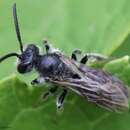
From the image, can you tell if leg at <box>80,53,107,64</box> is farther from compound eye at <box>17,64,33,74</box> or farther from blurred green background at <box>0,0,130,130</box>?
compound eye at <box>17,64,33,74</box>

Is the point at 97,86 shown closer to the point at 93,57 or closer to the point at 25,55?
the point at 93,57

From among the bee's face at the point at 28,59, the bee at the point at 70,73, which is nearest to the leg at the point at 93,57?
the bee at the point at 70,73

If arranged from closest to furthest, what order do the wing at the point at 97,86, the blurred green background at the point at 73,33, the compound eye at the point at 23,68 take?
the blurred green background at the point at 73,33 < the wing at the point at 97,86 < the compound eye at the point at 23,68

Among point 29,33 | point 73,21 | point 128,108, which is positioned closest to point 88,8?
point 73,21

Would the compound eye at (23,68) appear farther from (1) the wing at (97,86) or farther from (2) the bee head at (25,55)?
(1) the wing at (97,86)

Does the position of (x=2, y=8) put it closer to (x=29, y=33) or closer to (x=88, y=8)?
(x=29, y=33)

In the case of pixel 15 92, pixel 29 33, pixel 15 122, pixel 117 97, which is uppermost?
pixel 15 92

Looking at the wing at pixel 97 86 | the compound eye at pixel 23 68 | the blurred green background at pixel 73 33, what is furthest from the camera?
the compound eye at pixel 23 68

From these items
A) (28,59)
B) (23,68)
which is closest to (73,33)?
(23,68)
